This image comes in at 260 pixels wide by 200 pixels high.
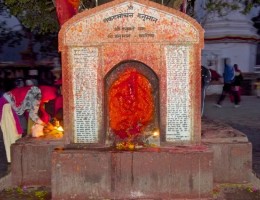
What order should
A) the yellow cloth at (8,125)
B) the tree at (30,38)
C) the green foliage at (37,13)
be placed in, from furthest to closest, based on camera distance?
the tree at (30,38) → the green foliage at (37,13) → the yellow cloth at (8,125)

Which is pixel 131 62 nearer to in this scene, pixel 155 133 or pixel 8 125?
pixel 155 133

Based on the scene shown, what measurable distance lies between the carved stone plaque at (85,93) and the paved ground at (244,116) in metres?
2.87

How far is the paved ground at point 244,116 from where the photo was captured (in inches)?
389

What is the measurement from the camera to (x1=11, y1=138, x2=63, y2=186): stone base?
670 centimetres

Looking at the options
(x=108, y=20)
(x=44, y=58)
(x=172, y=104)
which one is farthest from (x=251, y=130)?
(x=44, y=58)

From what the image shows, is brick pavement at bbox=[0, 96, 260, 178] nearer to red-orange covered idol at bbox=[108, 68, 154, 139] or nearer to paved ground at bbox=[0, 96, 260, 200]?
paved ground at bbox=[0, 96, 260, 200]

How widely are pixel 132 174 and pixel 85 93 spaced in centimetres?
122

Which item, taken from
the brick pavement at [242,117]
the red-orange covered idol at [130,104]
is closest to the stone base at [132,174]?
the red-orange covered idol at [130,104]

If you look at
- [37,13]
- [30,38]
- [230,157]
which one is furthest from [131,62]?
[30,38]

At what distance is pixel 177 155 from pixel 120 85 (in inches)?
47.9

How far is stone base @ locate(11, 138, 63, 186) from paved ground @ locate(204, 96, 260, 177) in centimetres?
325

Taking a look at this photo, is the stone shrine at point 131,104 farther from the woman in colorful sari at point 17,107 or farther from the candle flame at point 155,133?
the woman in colorful sari at point 17,107

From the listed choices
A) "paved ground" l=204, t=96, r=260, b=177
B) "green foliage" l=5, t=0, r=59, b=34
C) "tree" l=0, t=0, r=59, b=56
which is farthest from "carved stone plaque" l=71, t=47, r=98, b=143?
"tree" l=0, t=0, r=59, b=56

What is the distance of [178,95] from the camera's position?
6191 millimetres
